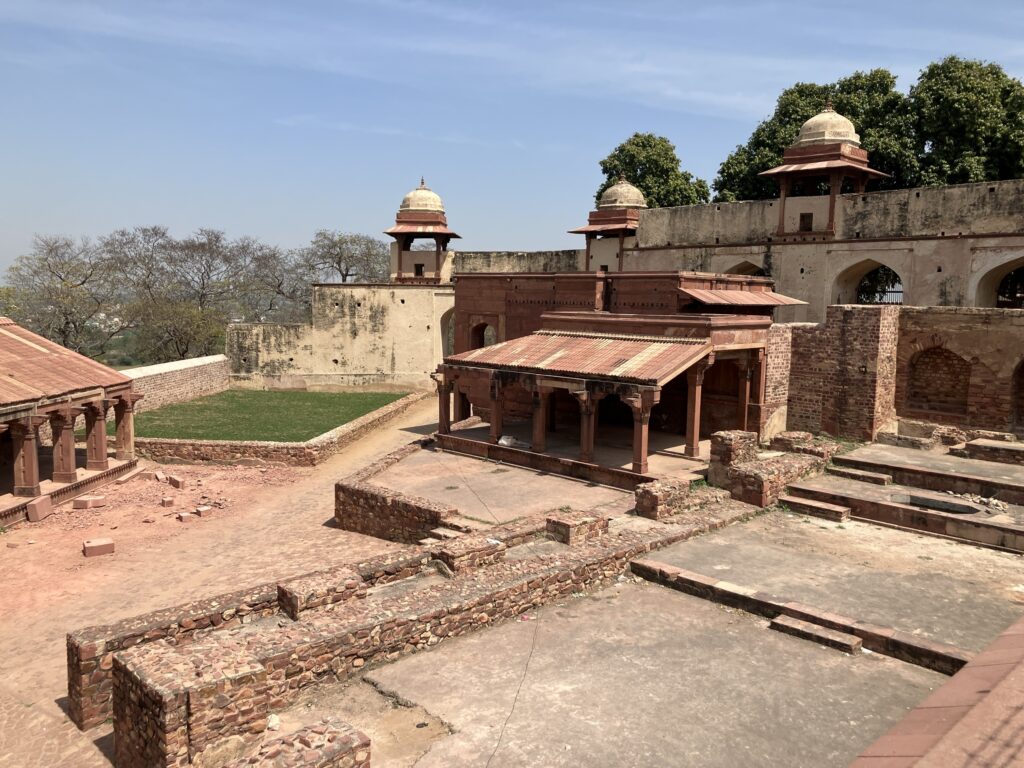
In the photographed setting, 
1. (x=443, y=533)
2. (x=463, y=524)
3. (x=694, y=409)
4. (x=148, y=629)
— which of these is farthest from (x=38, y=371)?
(x=694, y=409)

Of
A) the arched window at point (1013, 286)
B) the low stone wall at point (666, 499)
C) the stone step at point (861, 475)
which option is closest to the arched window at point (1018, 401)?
the stone step at point (861, 475)

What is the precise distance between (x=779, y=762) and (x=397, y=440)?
18.0m

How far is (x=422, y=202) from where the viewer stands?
1318 inches

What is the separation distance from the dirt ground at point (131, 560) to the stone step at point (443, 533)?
135 cm

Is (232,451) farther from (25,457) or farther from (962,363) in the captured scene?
(962,363)

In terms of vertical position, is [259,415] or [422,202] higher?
[422,202]

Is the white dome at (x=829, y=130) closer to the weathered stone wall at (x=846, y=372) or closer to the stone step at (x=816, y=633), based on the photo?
the weathered stone wall at (x=846, y=372)

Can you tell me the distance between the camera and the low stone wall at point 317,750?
514 cm

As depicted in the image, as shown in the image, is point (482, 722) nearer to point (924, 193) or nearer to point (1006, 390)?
point (1006, 390)

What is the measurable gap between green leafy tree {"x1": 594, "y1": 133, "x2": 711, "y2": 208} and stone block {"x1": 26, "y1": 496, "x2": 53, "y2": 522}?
93.4ft

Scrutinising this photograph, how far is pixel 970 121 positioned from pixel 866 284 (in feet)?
21.6

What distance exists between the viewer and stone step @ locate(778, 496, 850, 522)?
12734mm

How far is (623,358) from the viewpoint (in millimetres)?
16281

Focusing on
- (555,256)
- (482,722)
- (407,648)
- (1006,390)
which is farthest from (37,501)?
(555,256)
